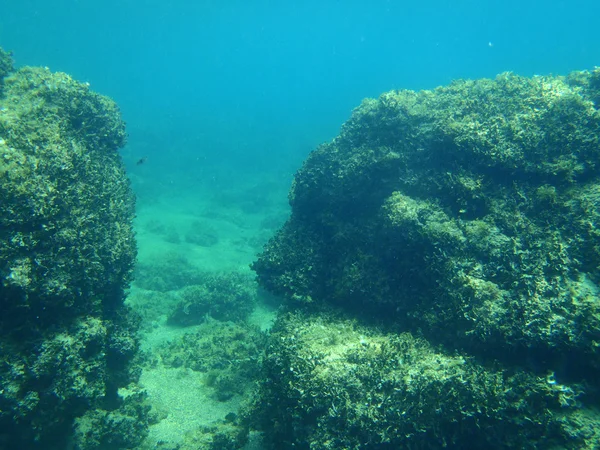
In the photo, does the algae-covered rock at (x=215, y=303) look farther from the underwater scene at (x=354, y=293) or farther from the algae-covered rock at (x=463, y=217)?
the algae-covered rock at (x=463, y=217)

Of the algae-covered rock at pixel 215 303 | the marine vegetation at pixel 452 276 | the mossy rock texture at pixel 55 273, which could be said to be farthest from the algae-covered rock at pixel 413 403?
the algae-covered rock at pixel 215 303

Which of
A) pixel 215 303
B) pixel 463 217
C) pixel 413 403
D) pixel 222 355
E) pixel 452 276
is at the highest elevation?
pixel 215 303

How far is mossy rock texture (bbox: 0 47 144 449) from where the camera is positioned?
17.8 ft

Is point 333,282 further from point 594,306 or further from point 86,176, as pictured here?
point 86,176

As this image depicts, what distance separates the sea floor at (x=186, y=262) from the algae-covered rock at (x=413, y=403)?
2523 mm

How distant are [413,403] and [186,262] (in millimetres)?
16680

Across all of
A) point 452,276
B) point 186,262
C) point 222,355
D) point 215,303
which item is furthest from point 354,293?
point 186,262

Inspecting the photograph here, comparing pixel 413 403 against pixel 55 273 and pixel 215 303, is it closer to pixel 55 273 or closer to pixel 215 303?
pixel 55 273

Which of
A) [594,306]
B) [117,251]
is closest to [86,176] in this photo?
[117,251]

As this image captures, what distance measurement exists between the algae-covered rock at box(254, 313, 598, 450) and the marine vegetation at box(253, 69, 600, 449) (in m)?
0.02

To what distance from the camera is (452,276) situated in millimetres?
6449

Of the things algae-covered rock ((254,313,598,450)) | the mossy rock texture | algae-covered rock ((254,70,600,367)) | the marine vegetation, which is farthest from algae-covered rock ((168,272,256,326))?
algae-covered rock ((254,313,598,450))

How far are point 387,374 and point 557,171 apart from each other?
19.6ft

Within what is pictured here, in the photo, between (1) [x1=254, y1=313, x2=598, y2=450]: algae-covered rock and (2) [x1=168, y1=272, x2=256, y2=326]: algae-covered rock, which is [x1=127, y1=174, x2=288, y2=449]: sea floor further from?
(1) [x1=254, y1=313, x2=598, y2=450]: algae-covered rock
